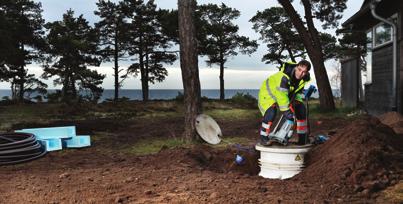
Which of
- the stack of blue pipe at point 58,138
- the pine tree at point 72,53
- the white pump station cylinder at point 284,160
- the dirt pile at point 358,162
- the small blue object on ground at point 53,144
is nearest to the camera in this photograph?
the dirt pile at point 358,162

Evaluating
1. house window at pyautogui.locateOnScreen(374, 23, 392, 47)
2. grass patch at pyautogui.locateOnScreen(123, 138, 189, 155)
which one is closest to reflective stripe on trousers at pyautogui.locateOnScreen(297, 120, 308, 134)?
grass patch at pyautogui.locateOnScreen(123, 138, 189, 155)

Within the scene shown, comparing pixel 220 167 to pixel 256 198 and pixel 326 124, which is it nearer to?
pixel 256 198

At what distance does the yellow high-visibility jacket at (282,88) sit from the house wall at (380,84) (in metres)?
6.78

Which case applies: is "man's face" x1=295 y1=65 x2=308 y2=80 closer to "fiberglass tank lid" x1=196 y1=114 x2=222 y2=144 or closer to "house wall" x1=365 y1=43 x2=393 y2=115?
"fiberglass tank lid" x1=196 y1=114 x2=222 y2=144

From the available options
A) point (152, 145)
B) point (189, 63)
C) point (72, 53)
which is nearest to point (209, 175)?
point (189, 63)

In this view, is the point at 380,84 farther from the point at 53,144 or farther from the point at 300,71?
Result: the point at 53,144

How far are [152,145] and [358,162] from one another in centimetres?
567

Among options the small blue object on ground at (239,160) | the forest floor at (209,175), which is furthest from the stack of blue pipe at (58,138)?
the small blue object on ground at (239,160)

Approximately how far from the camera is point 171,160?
7621 millimetres

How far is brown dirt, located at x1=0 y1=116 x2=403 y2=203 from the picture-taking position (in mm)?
5113

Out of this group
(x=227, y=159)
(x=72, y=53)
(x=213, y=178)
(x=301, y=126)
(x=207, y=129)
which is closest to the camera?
(x=213, y=178)

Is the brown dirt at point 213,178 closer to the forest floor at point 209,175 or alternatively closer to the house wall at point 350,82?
the forest floor at point 209,175

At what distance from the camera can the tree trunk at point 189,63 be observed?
9.95 meters

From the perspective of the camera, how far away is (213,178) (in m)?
5.97
